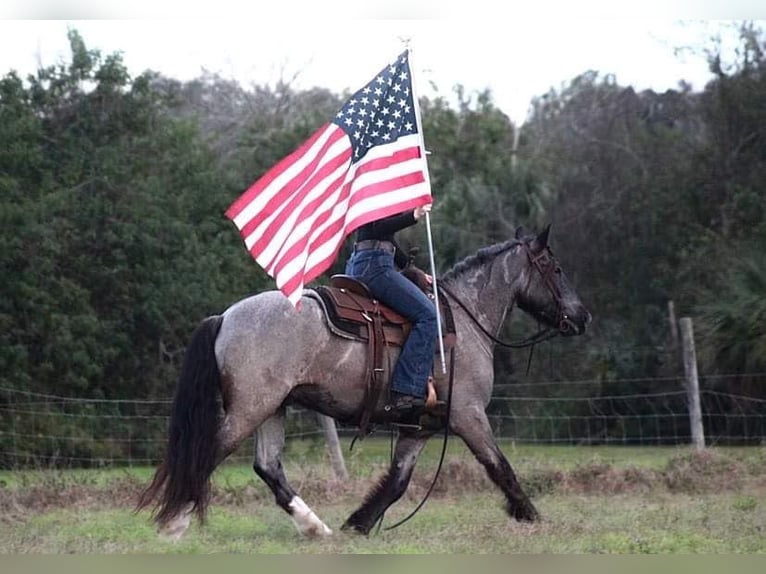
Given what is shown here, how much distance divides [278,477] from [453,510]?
2.47 meters

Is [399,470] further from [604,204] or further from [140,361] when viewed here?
[604,204]

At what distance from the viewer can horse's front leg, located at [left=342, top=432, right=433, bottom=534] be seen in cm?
1000

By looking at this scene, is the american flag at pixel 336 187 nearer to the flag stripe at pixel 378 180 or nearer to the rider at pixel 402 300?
the flag stripe at pixel 378 180

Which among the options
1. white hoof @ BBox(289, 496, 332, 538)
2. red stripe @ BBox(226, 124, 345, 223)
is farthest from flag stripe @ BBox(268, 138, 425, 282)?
white hoof @ BBox(289, 496, 332, 538)

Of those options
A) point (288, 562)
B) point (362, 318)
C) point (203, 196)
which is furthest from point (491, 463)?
point (203, 196)

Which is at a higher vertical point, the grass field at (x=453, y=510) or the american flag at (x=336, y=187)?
the american flag at (x=336, y=187)

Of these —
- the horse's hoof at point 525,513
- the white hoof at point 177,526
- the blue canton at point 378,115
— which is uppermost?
the blue canton at point 378,115

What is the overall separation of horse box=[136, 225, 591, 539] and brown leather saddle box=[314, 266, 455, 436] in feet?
0.21

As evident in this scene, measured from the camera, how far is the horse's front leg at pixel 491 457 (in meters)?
9.88

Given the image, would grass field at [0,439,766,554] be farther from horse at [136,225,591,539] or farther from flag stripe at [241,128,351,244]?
flag stripe at [241,128,351,244]

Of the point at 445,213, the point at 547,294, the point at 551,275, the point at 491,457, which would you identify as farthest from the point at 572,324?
the point at 445,213

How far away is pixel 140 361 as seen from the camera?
20.1 m

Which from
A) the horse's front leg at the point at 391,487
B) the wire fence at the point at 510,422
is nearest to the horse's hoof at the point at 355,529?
the horse's front leg at the point at 391,487

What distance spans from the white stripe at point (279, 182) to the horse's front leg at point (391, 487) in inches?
82.4
